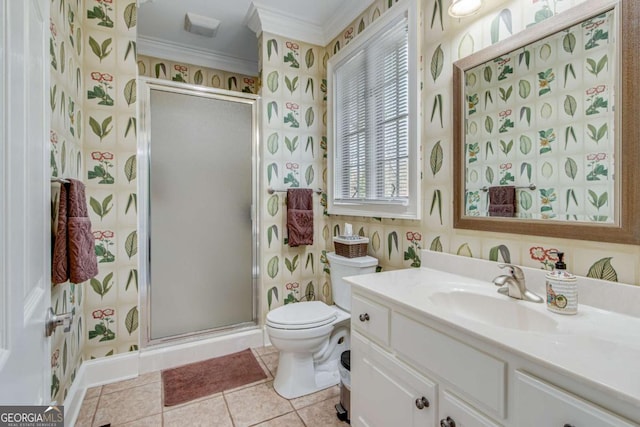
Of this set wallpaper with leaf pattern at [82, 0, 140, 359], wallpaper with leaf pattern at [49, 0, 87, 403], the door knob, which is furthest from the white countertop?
wallpaper with leaf pattern at [82, 0, 140, 359]

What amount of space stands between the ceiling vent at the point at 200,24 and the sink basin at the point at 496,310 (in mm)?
2689

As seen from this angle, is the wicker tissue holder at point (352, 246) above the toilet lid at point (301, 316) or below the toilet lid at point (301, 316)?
above

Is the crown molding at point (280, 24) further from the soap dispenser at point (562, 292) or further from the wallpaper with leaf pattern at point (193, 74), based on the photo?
the soap dispenser at point (562, 292)

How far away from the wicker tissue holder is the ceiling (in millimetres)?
1670

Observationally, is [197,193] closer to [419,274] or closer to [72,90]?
[72,90]

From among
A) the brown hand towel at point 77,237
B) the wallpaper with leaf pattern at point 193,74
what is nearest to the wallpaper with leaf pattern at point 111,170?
the brown hand towel at point 77,237

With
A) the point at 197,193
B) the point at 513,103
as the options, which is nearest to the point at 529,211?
the point at 513,103

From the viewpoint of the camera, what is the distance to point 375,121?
213 centimetres

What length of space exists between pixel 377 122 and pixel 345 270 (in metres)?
1.05

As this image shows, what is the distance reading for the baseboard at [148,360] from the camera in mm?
1812

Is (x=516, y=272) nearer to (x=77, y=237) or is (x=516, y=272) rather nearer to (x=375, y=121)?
(x=375, y=121)

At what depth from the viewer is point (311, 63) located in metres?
2.67

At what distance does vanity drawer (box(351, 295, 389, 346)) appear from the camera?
1240mm

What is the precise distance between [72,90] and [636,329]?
8.75 feet
